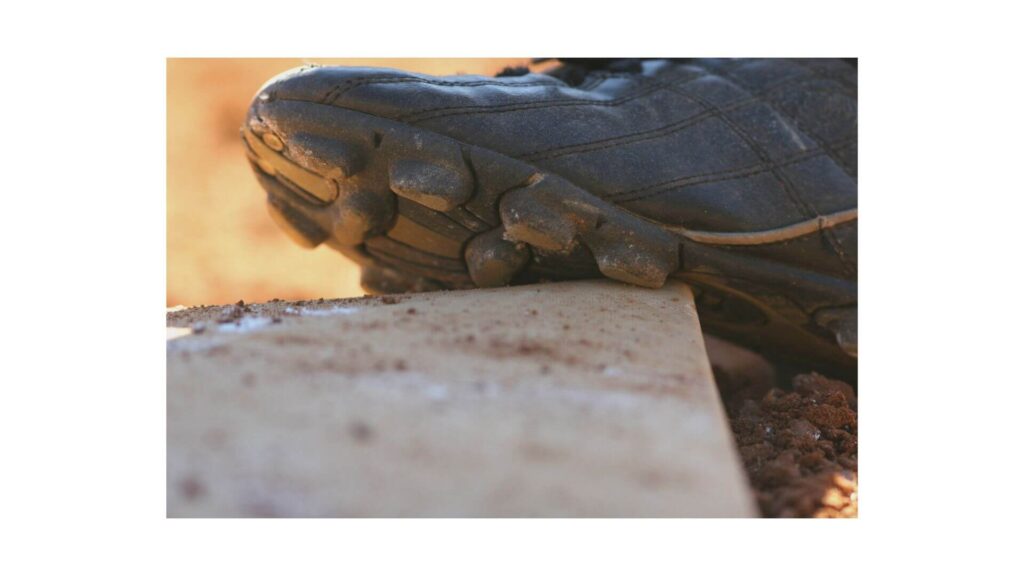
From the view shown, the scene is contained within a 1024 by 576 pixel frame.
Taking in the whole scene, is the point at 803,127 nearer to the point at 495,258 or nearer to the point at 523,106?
the point at 523,106

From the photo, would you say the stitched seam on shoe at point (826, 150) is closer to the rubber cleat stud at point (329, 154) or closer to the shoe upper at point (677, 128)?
the shoe upper at point (677, 128)

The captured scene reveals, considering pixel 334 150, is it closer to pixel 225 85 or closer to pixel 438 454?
pixel 438 454

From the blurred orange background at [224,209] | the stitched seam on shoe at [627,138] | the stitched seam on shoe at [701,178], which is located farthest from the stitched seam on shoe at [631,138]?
the blurred orange background at [224,209]

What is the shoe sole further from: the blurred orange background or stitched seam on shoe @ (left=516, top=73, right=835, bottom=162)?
the blurred orange background

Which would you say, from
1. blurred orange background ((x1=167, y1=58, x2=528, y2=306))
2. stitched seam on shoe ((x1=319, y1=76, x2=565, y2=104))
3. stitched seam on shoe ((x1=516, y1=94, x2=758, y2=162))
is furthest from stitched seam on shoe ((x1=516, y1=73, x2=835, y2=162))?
blurred orange background ((x1=167, y1=58, x2=528, y2=306))
